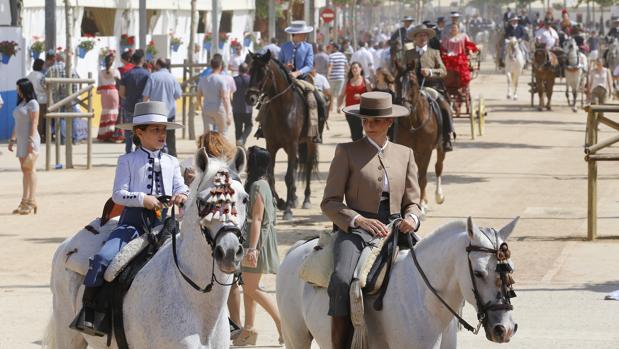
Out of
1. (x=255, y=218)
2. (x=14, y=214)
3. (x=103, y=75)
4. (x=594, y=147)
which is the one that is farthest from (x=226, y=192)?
(x=103, y=75)

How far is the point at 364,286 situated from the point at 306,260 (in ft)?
1.94

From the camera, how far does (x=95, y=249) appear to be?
898 centimetres

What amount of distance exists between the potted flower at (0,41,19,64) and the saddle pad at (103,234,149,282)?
23681 millimetres

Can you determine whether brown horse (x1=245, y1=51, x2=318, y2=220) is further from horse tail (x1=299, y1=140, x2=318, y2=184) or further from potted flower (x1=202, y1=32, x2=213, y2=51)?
potted flower (x1=202, y1=32, x2=213, y2=51)

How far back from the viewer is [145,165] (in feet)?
28.7

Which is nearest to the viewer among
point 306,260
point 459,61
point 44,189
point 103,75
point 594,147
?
point 306,260

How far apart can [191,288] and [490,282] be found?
1706mm

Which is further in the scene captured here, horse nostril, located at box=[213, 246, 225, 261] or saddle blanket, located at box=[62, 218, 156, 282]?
saddle blanket, located at box=[62, 218, 156, 282]

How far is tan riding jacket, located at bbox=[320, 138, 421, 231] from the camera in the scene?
8828 millimetres

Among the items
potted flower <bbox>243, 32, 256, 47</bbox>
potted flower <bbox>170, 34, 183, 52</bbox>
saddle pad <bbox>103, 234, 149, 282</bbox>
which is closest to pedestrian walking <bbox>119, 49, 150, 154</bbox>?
saddle pad <bbox>103, 234, 149, 282</bbox>

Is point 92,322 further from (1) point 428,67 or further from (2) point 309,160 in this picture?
(1) point 428,67

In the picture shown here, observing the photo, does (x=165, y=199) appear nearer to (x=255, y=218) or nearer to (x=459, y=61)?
(x=255, y=218)

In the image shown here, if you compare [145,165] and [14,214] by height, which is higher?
[145,165]

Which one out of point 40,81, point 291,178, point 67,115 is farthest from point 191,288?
point 40,81
